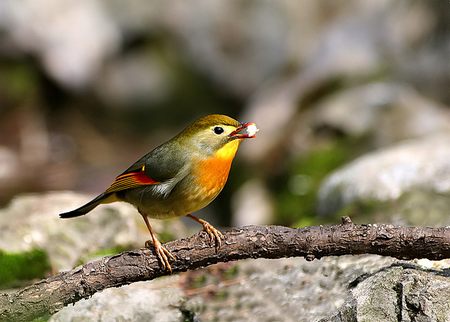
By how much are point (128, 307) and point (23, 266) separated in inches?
55.0

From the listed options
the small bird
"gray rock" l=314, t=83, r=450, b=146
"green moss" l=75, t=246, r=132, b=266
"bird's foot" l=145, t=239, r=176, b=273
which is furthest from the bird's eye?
"gray rock" l=314, t=83, r=450, b=146

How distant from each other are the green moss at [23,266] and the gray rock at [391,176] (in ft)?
9.68

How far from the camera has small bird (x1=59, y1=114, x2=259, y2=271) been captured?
5.36 meters

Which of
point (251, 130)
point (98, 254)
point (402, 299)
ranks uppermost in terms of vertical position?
point (251, 130)

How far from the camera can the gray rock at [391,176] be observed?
7.19 meters

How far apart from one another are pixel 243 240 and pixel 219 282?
5.16 ft

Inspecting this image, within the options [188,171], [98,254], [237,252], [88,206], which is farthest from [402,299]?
[98,254]

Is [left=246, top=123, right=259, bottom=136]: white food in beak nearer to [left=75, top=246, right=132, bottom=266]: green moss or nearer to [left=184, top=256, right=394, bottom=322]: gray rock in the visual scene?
[left=184, top=256, right=394, bottom=322]: gray rock

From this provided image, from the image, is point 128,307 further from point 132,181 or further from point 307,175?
point 307,175

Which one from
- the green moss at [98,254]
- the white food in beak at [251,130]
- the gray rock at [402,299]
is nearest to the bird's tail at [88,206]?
the green moss at [98,254]

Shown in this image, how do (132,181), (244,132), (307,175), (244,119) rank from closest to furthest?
(244,132), (132,181), (307,175), (244,119)

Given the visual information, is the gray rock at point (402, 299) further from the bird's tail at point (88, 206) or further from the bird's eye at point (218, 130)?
the bird's tail at point (88, 206)

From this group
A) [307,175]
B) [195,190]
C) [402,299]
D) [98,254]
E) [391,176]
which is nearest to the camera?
[402,299]

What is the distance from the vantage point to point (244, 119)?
1312cm
